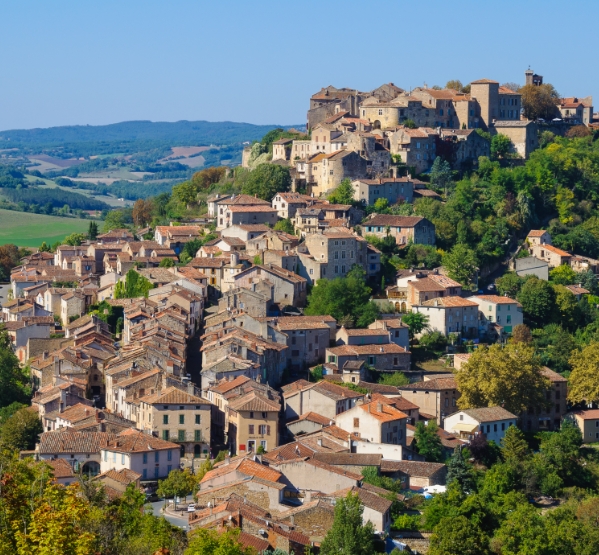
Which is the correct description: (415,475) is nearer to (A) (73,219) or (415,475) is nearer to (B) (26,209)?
(A) (73,219)

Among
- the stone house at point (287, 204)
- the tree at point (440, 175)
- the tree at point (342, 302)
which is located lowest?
the tree at point (342, 302)

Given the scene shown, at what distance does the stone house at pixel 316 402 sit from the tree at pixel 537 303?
17.0 meters

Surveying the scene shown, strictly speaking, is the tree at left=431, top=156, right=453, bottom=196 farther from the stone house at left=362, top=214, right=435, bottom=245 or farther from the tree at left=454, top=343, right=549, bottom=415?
the tree at left=454, top=343, right=549, bottom=415

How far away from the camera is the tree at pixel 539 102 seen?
94250mm

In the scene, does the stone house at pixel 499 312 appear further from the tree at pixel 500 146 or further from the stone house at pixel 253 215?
the tree at pixel 500 146

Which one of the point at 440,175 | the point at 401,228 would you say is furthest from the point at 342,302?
the point at 440,175

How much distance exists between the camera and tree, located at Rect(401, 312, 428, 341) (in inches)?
2517

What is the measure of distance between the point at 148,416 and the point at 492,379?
14.9 m

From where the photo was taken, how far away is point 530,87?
3735 inches

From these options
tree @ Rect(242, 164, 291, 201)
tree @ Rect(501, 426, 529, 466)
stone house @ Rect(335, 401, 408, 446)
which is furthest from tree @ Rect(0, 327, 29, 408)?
tree @ Rect(242, 164, 291, 201)

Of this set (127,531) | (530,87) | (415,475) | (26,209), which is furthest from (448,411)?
(26,209)

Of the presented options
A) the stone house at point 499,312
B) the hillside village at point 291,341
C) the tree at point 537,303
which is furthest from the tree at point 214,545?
the tree at point 537,303

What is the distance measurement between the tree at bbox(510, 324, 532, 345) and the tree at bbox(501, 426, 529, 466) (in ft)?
34.3

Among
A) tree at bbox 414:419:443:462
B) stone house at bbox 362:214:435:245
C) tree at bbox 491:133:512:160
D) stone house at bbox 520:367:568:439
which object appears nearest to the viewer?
tree at bbox 414:419:443:462
